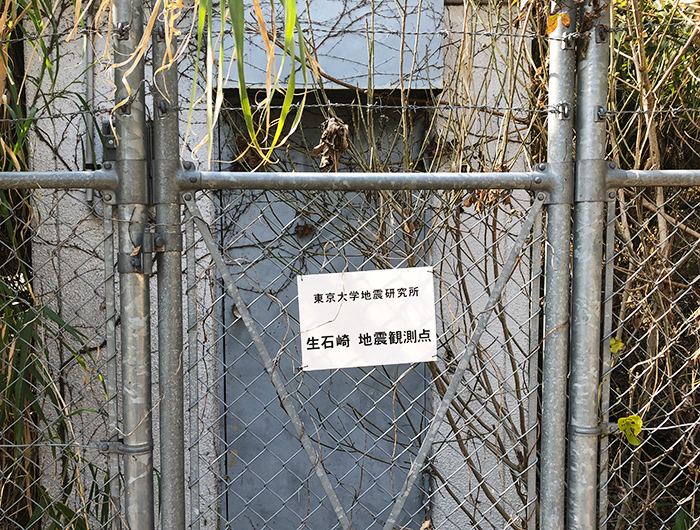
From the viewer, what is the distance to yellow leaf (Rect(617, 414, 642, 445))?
189 centimetres

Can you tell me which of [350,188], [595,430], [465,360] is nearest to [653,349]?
[595,430]

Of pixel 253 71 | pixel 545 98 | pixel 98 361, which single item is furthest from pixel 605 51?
→ pixel 98 361

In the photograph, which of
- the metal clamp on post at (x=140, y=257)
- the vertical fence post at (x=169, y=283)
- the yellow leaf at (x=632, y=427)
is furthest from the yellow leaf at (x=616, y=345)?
the metal clamp on post at (x=140, y=257)

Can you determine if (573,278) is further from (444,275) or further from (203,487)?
(203,487)

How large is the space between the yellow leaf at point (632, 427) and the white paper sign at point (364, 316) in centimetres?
72

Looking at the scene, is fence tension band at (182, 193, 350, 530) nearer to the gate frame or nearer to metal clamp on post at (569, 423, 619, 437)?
the gate frame

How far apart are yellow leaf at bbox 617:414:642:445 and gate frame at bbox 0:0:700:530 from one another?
0.31 m

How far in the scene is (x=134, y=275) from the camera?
60.6 inches

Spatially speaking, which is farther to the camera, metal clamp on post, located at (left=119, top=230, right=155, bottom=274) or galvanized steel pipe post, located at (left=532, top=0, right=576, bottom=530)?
galvanized steel pipe post, located at (left=532, top=0, right=576, bottom=530)

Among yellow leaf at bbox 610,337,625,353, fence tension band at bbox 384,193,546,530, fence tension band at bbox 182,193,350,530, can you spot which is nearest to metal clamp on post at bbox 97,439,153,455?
fence tension band at bbox 182,193,350,530

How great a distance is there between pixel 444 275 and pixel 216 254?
1.52m

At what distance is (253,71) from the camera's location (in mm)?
2859

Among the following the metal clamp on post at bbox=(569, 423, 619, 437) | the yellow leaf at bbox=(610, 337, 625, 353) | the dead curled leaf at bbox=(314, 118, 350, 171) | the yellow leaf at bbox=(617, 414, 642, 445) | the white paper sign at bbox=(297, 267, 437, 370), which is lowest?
the yellow leaf at bbox=(617, 414, 642, 445)

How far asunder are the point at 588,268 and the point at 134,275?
1168 mm
